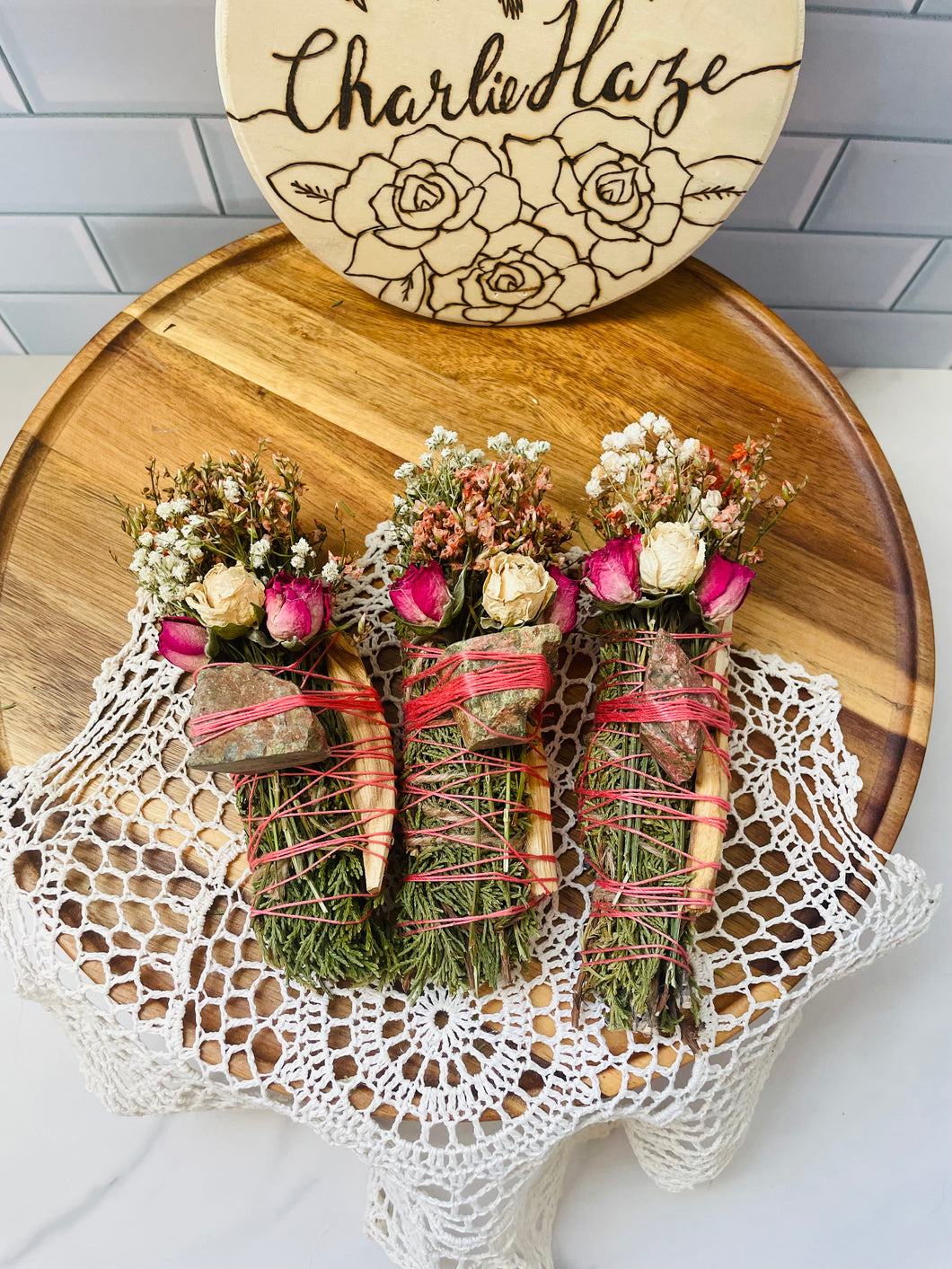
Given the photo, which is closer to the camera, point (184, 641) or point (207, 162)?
point (184, 641)

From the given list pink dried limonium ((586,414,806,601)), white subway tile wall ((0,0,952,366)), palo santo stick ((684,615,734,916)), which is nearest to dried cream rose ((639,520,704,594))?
pink dried limonium ((586,414,806,601))

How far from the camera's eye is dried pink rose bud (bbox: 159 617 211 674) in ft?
2.64

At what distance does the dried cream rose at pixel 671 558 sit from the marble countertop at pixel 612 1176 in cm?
82

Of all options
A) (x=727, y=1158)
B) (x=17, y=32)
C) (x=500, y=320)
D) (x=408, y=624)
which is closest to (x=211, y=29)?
(x=17, y=32)

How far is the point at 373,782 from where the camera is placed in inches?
32.2

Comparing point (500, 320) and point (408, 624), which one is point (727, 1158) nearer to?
point (408, 624)

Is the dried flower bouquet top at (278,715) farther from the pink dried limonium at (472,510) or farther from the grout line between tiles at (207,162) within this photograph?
the grout line between tiles at (207,162)

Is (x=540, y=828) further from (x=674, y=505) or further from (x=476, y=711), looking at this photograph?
(x=674, y=505)

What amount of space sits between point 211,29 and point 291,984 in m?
1.16

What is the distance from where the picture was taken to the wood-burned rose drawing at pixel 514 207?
2.99 ft

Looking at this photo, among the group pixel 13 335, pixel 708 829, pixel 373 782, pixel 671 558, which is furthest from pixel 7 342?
pixel 708 829

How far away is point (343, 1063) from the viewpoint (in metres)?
0.80

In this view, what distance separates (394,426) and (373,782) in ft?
1.55

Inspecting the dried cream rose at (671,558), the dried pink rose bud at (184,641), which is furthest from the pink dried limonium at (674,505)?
the dried pink rose bud at (184,641)
